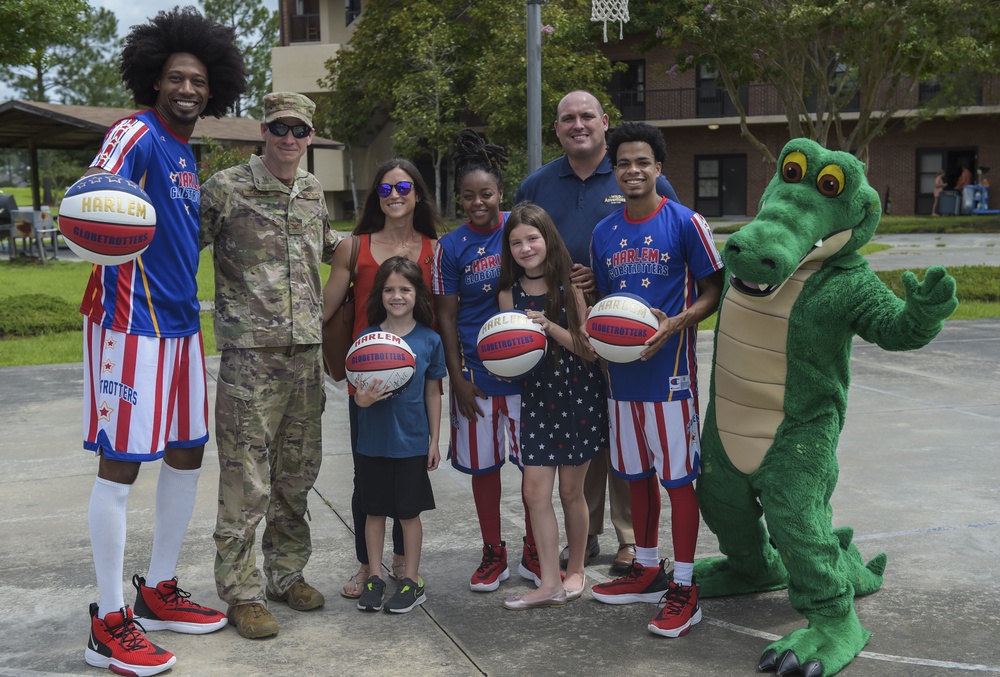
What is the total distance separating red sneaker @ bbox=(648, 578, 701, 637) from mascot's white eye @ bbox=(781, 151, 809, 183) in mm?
1726

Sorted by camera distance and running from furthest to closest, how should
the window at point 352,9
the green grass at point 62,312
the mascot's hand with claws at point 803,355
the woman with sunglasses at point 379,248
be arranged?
the window at point 352,9, the green grass at point 62,312, the woman with sunglasses at point 379,248, the mascot's hand with claws at point 803,355

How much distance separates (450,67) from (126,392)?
26.9 metres

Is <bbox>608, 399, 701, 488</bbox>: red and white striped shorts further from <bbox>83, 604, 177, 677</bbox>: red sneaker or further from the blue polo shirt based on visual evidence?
<bbox>83, 604, 177, 677</bbox>: red sneaker

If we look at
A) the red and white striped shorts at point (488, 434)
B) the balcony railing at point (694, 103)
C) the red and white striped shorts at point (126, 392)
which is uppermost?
the balcony railing at point (694, 103)

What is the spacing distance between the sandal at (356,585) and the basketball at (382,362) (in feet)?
2.92

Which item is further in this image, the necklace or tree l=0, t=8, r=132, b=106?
tree l=0, t=8, r=132, b=106

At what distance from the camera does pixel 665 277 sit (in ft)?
14.4

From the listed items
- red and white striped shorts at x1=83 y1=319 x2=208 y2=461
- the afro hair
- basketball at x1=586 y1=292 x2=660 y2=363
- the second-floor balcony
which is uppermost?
the second-floor balcony

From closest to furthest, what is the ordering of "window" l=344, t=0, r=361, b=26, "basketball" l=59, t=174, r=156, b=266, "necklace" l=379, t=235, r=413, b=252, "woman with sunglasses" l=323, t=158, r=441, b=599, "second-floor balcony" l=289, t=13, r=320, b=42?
"basketball" l=59, t=174, r=156, b=266
"woman with sunglasses" l=323, t=158, r=441, b=599
"necklace" l=379, t=235, r=413, b=252
"window" l=344, t=0, r=361, b=26
"second-floor balcony" l=289, t=13, r=320, b=42

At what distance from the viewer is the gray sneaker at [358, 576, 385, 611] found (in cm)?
450

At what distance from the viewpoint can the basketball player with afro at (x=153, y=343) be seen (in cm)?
394

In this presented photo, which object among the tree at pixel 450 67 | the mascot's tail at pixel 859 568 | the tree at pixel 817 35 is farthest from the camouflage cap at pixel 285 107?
the tree at pixel 450 67

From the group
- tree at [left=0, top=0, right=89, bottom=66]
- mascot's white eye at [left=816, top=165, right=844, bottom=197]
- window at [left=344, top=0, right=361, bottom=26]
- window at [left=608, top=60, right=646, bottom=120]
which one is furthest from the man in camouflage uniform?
window at [left=344, top=0, right=361, bottom=26]

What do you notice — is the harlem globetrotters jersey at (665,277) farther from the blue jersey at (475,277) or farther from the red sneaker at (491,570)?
the red sneaker at (491,570)
